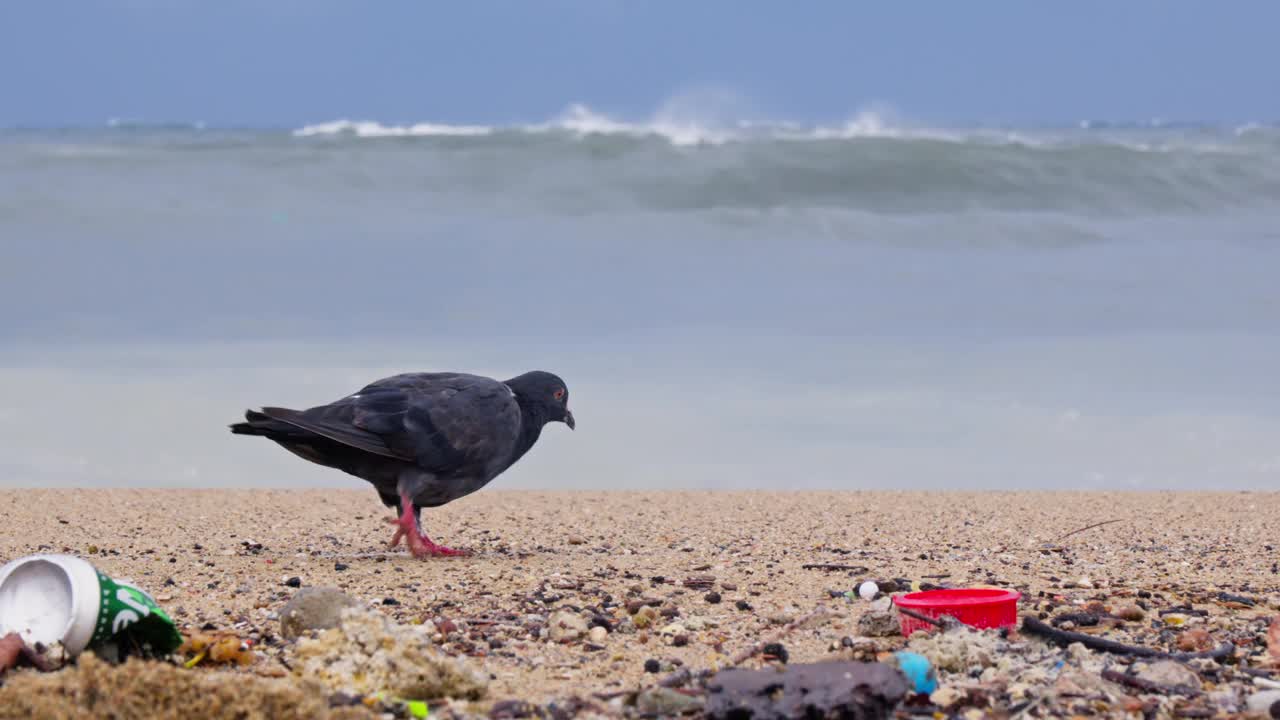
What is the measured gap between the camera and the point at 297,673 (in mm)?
4582

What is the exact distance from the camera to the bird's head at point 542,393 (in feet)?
28.0

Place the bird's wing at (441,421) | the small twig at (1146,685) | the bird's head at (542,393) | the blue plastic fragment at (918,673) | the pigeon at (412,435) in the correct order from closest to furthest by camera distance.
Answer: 1. the blue plastic fragment at (918,673)
2. the small twig at (1146,685)
3. the pigeon at (412,435)
4. the bird's wing at (441,421)
5. the bird's head at (542,393)

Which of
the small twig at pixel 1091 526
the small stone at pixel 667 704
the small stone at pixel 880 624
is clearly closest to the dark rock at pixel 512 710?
the small stone at pixel 667 704

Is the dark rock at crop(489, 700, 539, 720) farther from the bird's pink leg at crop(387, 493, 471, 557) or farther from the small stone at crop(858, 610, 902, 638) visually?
the bird's pink leg at crop(387, 493, 471, 557)

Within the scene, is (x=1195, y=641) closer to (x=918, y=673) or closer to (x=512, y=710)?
(x=918, y=673)

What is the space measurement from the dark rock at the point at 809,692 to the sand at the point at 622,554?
725mm

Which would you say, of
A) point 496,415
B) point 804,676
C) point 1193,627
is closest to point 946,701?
point 804,676

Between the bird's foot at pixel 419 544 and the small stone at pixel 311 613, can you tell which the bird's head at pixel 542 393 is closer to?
the bird's foot at pixel 419 544

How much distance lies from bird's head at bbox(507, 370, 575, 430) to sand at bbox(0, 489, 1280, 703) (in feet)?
2.91

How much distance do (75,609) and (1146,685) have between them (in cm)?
373

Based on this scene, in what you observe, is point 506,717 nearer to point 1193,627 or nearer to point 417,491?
point 1193,627

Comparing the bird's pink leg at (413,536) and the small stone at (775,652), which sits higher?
the bird's pink leg at (413,536)

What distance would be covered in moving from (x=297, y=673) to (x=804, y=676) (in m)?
1.79

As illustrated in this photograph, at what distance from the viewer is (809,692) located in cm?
391
